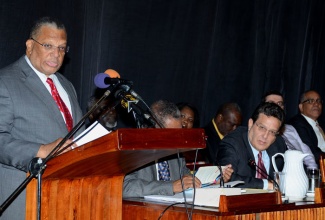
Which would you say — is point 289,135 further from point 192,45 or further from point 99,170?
point 99,170

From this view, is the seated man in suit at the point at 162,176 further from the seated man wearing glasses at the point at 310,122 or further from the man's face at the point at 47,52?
the seated man wearing glasses at the point at 310,122

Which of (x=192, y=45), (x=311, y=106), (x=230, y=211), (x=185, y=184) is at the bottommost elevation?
(x=230, y=211)

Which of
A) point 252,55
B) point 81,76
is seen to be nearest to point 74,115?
point 81,76

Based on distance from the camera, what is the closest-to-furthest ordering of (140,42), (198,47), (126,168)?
Result: (126,168) → (140,42) → (198,47)

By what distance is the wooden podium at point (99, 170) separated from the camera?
6.49ft

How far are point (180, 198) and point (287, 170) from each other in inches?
35.4

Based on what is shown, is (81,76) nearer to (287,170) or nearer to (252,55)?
(287,170)

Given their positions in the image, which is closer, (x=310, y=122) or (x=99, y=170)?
(x=99, y=170)

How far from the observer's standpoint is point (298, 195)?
11.4ft

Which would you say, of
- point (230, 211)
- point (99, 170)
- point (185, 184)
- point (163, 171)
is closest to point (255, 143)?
point (163, 171)

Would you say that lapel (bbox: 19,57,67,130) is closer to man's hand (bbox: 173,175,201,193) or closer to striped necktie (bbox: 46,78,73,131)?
striped necktie (bbox: 46,78,73,131)

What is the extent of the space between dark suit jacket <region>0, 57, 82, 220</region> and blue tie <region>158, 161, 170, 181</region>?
3.21ft

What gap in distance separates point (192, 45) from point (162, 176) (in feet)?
8.36

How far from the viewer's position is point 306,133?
609cm
